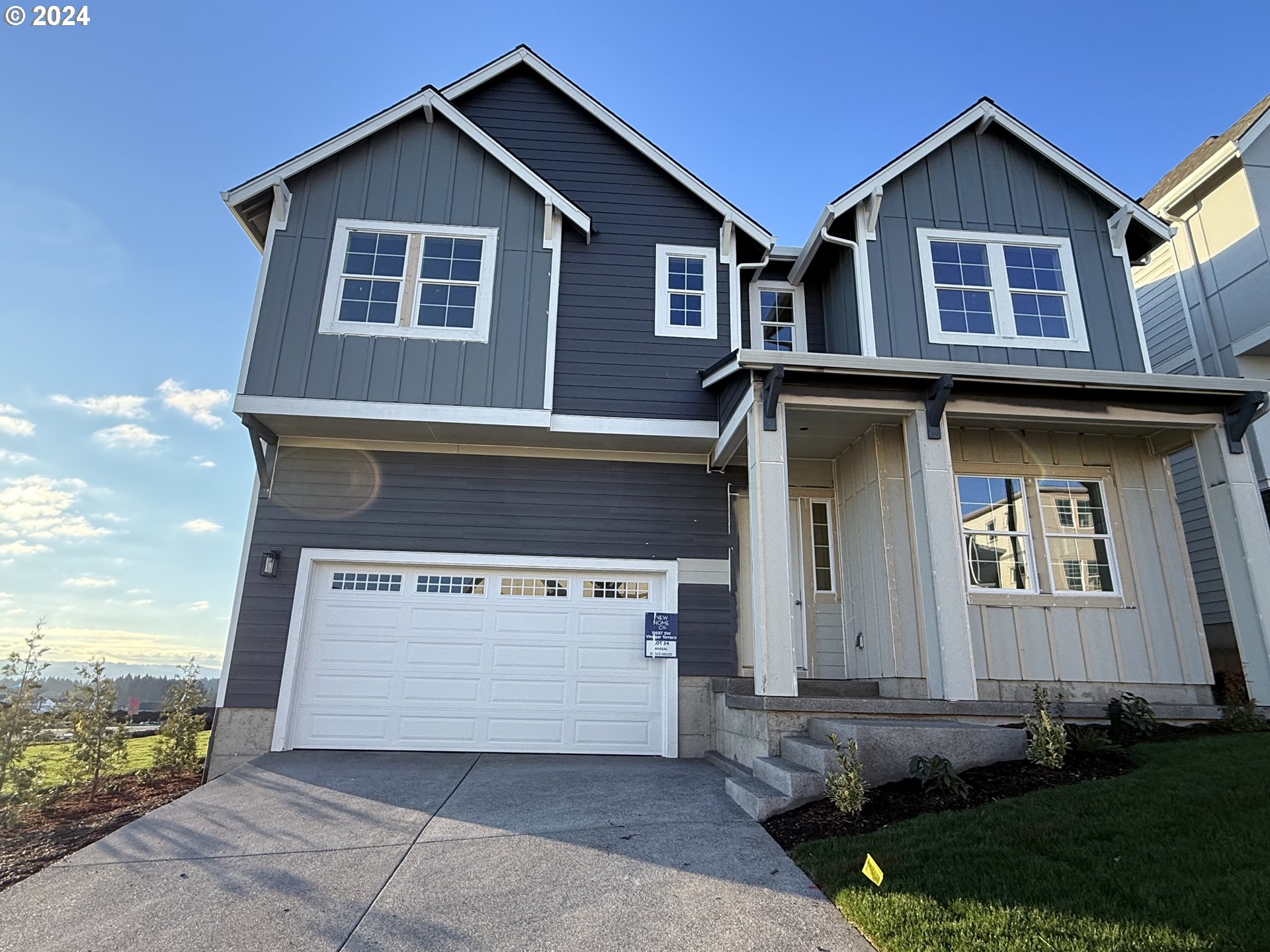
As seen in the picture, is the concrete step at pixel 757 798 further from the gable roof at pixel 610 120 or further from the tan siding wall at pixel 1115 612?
the gable roof at pixel 610 120

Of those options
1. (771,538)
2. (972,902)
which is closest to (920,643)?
(771,538)

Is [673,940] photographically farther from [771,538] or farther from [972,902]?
[771,538]

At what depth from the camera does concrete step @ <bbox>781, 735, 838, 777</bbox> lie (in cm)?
510

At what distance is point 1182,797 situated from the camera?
441 cm

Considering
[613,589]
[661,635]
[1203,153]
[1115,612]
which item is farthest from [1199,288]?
[613,589]

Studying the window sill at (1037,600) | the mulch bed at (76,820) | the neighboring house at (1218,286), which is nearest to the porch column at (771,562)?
the window sill at (1037,600)

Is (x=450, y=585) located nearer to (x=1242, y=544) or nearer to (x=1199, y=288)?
(x=1242, y=544)

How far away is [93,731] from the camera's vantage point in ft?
23.4

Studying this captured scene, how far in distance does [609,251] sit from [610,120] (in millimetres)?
2048

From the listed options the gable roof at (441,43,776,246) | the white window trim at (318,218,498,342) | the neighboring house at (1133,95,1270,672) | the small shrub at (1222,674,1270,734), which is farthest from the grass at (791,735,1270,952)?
the gable roof at (441,43,776,246)

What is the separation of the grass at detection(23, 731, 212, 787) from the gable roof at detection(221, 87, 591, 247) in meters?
6.26

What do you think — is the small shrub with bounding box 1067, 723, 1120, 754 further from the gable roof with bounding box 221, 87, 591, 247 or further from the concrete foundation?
the concrete foundation

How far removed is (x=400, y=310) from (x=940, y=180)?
7.19 meters

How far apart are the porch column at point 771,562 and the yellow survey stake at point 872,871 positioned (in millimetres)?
2260
